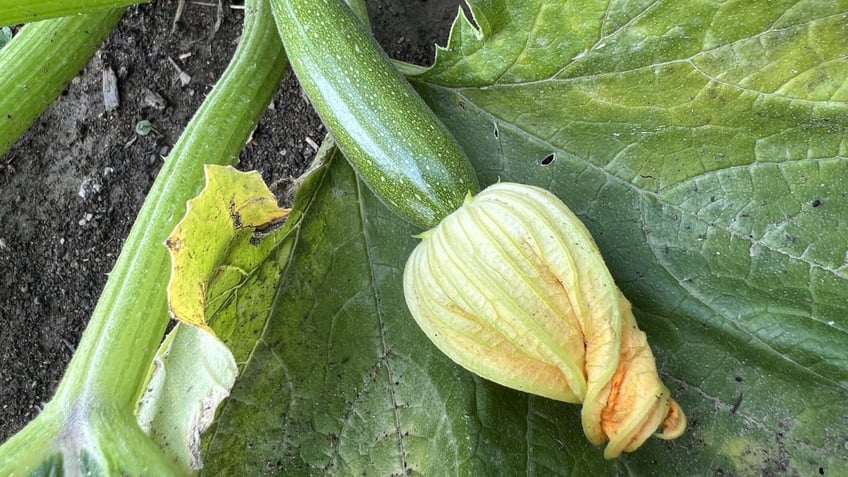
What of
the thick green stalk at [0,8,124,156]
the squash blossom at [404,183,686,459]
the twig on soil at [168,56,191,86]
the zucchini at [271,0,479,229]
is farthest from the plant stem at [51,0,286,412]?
the twig on soil at [168,56,191,86]

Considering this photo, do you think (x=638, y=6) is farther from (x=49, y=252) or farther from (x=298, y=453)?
(x=49, y=252)

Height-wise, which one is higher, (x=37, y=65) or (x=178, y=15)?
(x=37, y=65)

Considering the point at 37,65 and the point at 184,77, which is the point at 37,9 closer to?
the point at 37,65

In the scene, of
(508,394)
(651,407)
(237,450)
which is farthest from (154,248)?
(651,407)

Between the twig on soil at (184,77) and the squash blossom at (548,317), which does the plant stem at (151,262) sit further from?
the twig on soil at (184,77)

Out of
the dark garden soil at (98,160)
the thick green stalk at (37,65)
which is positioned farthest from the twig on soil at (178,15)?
the thick green stalk at (37,65)

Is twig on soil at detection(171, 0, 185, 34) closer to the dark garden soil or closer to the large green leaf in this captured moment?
the dark garden soil

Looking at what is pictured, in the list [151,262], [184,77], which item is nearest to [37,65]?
[151,262]
